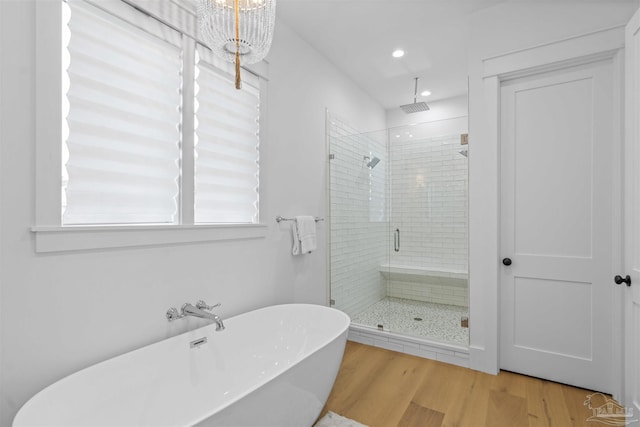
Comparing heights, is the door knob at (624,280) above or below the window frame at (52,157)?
below

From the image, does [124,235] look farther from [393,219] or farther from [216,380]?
[393,219]

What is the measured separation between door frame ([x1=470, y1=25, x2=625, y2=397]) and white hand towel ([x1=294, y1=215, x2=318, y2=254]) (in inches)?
53.8

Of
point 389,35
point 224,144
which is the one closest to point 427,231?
point 389,35

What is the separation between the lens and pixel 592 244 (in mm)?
2160

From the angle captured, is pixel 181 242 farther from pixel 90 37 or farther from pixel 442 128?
pixel 442 128

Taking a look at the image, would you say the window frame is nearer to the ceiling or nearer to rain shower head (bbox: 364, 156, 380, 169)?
the ceiling

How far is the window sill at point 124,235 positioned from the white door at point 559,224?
7.01 ft

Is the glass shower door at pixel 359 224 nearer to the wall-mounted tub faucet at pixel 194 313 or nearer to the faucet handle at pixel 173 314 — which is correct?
the wall-mounted tub faucet at pixel 194 313

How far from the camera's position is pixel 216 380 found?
5.82ft

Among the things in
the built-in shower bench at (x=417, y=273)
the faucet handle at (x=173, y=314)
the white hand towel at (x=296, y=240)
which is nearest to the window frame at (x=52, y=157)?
the faucet handle at (x=173, y=314)

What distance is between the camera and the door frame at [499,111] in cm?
204

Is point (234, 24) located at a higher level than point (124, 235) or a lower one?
higher

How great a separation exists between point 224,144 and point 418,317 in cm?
255

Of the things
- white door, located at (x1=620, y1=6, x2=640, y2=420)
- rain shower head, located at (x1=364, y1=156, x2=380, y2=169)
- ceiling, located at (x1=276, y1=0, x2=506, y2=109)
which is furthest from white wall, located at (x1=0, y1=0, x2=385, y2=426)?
white door, located at (x1=620, y1=6, x2=640, y2=420)
